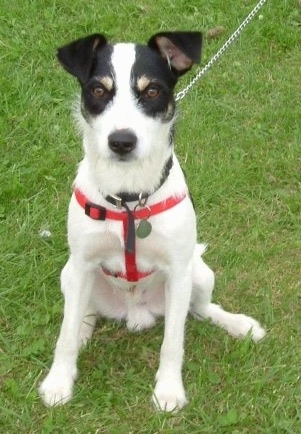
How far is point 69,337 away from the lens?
3.61 m

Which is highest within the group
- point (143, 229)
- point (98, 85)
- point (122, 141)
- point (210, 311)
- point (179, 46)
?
point (179, 46)

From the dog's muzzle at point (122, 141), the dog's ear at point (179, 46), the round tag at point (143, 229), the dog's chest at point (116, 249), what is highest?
the dog's ear at point (179, 46)

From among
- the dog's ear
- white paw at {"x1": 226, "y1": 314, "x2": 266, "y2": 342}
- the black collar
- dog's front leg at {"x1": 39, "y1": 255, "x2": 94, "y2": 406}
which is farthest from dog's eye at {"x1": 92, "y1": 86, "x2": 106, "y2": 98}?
white paw at {"x1": 226, "y1": 314, "x2": 266, "y2": 342}

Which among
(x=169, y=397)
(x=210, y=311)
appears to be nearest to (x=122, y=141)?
(x=169, y=397)

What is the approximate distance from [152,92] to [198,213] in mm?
1636

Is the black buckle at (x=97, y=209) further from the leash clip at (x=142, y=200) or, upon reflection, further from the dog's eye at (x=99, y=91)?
the dog's eye at (x=99, y=91)

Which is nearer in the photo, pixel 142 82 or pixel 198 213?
pixel 142 82

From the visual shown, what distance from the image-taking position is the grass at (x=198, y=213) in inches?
141

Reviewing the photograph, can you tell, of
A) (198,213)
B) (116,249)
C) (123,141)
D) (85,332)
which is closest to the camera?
(123,141)

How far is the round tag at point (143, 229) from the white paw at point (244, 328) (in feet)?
2.68

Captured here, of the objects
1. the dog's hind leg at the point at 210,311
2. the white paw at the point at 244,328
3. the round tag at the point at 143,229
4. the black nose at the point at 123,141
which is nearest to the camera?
the black nose at the point at 123,141

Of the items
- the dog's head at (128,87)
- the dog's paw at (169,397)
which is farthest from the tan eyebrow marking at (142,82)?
the dog's paw at (169,397)

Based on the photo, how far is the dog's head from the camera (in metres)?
3.06

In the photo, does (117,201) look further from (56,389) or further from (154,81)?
(56,389)
